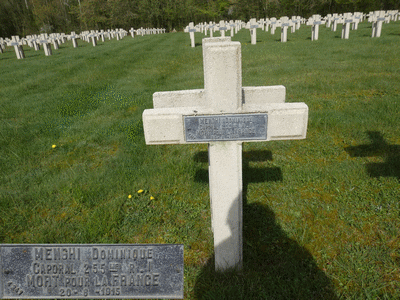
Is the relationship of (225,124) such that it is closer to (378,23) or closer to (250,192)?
(250,192)

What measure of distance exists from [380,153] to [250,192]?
81.6 inches

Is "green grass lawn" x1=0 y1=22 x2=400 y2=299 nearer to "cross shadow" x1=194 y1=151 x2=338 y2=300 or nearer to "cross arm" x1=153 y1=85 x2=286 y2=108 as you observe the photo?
"cross shadow" x1=194 y1=151 x2=338 y2=300

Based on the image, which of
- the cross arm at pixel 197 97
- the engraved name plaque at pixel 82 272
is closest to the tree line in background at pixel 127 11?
the cross arm at pixel 197 97

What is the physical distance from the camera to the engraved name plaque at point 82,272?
1.75m

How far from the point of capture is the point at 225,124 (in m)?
1.99

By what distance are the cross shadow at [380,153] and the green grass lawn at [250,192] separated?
14 mm

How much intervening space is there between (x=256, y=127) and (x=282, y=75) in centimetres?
694

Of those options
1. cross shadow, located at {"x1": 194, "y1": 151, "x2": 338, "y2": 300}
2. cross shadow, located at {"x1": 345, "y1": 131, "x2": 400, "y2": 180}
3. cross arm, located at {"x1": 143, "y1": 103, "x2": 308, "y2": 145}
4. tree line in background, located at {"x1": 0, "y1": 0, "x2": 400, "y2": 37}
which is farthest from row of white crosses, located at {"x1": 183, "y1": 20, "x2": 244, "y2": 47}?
tree line in background, located at {"x1": 0, "y1": 0, "x2": 400, "y2": 37}

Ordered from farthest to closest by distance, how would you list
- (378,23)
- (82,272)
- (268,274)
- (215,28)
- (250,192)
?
(215,28) → (378,23) → (250,192) → (268,274) → (82,272)

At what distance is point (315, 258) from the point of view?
8.01ft

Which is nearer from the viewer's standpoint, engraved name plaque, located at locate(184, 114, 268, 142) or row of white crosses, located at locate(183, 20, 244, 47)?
engraved name plaque, located at locate(184, 114, 268, 142)

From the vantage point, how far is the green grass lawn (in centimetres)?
233

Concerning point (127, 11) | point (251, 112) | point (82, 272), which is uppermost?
point (127, 11)

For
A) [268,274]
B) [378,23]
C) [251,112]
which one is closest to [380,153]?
[268,274]
